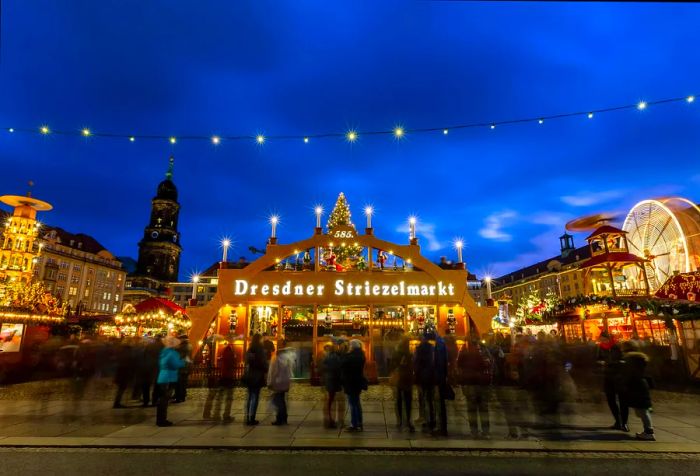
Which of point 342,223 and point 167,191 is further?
point 167,191

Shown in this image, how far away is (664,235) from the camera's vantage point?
1902 centimetres

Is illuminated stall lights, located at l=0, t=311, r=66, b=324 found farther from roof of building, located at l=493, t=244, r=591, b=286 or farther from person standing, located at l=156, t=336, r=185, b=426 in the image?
roof of building, located at l=493, t=244, r=591, b=286

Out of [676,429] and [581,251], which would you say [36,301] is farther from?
[581,251]

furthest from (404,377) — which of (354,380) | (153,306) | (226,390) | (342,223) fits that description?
(153,306)

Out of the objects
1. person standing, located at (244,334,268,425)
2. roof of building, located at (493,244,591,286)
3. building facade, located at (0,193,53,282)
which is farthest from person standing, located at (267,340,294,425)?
roof of building, located at (493,244,591,286)

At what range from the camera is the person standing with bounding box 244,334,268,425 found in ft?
27.7

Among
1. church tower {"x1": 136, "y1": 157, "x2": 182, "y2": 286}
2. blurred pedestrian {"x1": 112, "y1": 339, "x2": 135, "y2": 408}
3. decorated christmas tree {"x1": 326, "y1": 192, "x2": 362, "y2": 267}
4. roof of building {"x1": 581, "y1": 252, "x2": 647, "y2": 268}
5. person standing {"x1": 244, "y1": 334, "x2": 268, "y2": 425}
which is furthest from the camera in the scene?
church tower {"x1": 136, "y1": 157, "x2": 182, "y2": 286}

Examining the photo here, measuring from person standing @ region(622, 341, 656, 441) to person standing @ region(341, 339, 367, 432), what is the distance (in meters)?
5.23

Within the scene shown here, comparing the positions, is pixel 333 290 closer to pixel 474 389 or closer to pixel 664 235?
pixel 474 389

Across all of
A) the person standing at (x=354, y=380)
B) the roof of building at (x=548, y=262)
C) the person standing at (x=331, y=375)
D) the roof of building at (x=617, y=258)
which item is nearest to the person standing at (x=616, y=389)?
the person standing at (x=354, y=380)

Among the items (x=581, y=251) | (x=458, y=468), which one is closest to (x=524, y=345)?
(x=458, y=468)

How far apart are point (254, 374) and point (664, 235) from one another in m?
21.4

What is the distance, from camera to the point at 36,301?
17328 millimetres

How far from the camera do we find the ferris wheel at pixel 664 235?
17438 mm
